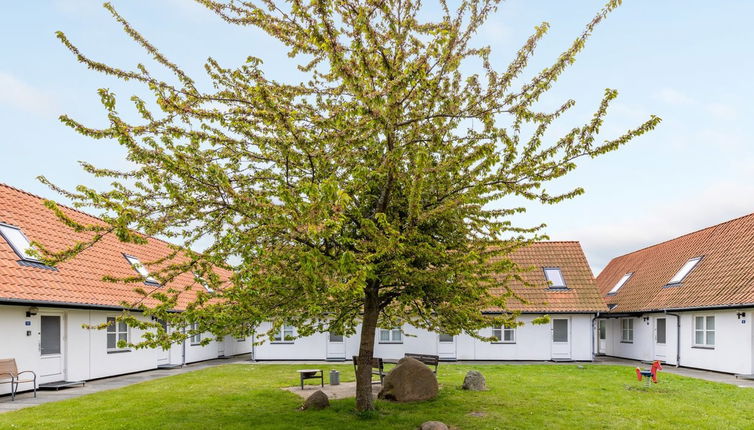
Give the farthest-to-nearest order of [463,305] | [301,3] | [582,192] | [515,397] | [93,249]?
1. [93,249]
2. [515,397]
3. [463,305]
4. [582,192]
5. [301,3]

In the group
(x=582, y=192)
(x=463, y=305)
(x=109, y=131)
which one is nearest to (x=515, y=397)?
(x=463, y=305)

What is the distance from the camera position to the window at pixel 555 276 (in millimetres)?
27050

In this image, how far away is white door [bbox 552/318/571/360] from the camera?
26.0 m

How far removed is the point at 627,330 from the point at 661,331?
3500mm

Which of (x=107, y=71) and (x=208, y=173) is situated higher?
(x=107, y=71)

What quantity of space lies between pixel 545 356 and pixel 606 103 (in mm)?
20114

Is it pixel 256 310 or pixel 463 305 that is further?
pixel 463 305

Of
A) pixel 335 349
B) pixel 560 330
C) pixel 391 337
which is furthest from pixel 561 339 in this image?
pixel 335 349

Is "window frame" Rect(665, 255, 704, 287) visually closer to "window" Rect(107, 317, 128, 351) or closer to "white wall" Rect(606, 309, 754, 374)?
"white wall" Rect(606, 309, 754, 374)

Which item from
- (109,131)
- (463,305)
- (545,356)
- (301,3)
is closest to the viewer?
(301,3)

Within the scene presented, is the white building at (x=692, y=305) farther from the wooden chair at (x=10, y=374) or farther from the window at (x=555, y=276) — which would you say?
the wooden chair at (x=10, y=374)

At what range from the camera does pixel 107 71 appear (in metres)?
8.27

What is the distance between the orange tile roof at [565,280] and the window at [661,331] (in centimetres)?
232

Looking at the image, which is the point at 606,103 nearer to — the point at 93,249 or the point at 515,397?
the point at 515,397
